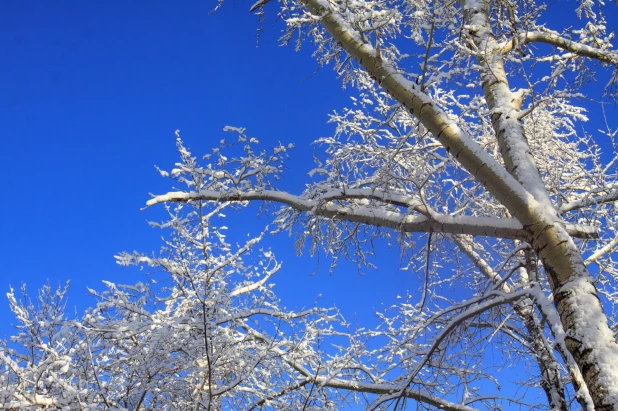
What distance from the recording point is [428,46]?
11.3ft

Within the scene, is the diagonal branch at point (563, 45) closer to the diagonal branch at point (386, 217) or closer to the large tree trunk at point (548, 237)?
the large tree trunk at point (548, 237)

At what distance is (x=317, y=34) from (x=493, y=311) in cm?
382

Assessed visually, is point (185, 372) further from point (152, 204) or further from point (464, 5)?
point (464, 5)

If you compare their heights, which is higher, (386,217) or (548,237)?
(386,217)

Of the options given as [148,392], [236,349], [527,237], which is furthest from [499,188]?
[148,392]

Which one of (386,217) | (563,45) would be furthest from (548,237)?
(563,45)

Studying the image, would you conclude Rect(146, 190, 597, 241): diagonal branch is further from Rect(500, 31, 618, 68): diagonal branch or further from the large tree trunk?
Rect(500, 31, 618, 68): diagonal branch

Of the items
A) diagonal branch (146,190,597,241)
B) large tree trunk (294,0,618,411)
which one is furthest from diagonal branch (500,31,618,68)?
diagonal branch (146,190,597,241)

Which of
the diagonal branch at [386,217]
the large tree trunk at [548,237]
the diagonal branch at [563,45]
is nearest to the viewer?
the large tree trunk at [548,237]

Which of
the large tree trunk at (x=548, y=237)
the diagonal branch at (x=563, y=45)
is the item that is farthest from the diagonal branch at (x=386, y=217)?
the diagonal branch at (x=563, y=45)

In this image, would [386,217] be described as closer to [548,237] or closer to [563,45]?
[548,237]

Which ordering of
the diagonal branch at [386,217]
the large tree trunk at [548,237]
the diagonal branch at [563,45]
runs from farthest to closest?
the diagonal branch at [563,45] → the diagonal branch at [386,217] → the large tree trunk at [548,237]

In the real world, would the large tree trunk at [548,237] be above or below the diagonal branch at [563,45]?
below

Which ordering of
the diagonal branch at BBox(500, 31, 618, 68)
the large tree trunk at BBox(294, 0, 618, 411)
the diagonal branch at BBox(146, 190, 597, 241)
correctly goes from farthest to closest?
the diagonal branch at BBox(500, 31, 618, 68) < the diagonal branch at BBox(146, 190, 597, 241) < the large tree trunk at BBox(294, 0, 618, 411)
